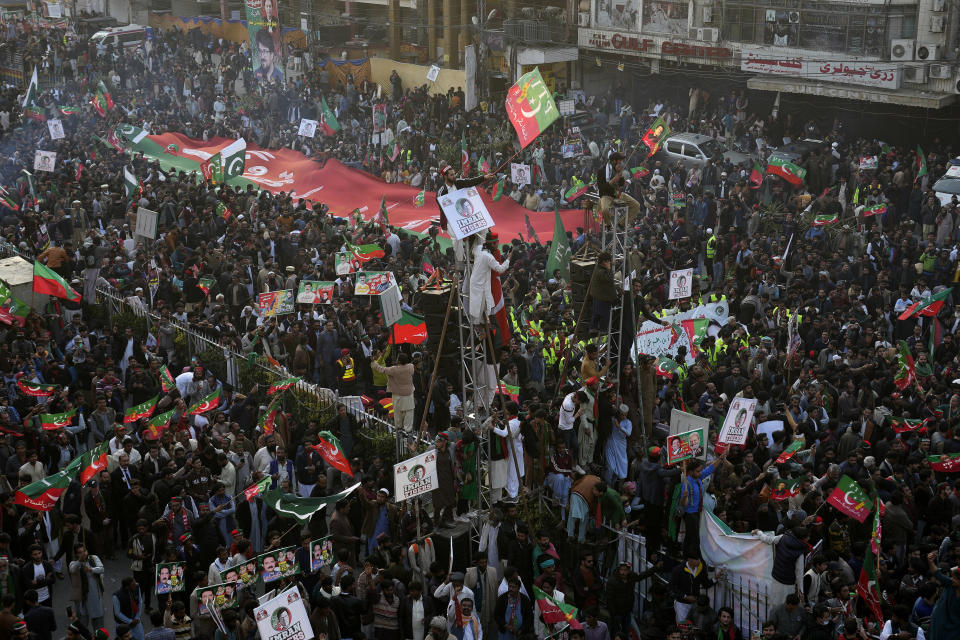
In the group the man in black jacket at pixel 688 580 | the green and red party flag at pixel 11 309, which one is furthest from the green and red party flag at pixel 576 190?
the man in black jacket at pixel 688 580

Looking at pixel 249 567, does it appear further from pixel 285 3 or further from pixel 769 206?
pixel 285 3

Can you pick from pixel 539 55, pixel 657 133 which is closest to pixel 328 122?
pixel 539 55

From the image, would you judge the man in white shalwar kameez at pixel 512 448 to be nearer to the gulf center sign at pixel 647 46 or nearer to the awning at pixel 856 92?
the awning at pixel 856 92

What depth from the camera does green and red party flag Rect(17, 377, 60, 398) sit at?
1494 centimetres

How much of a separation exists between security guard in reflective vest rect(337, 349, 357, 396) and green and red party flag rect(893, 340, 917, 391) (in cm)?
685

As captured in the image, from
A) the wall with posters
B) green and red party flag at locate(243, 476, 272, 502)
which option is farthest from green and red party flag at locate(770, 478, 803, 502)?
the wall with posters

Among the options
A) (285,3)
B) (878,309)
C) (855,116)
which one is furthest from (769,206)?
(285,3)

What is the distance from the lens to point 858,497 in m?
11.4

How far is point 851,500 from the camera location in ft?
37.4

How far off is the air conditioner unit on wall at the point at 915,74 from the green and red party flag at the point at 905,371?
14115 mm

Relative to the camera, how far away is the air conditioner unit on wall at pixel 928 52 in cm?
2634

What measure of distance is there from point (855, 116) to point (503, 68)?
10532mm

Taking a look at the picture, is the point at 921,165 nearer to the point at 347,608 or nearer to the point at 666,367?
the point at 666,367

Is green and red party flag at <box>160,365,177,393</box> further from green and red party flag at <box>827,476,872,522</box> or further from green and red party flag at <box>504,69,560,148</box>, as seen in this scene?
green and red party flag at <box>827,476,872,522</box>
